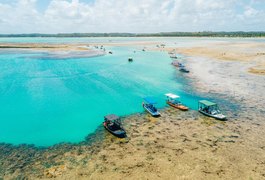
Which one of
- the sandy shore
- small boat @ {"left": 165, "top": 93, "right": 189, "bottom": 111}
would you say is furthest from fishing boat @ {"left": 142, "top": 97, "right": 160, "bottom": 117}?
the sandy shore

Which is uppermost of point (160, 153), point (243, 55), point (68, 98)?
point (160, 153)

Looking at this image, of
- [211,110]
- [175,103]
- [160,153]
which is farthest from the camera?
[175,103]

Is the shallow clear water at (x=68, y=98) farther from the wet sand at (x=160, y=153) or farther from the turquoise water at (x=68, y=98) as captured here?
the wet sand at (x=160, y=153)

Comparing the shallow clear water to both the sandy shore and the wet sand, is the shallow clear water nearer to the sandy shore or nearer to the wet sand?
the wet sand

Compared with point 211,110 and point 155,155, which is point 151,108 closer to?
point 211,110

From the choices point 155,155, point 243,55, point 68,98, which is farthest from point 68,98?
point 243,55
